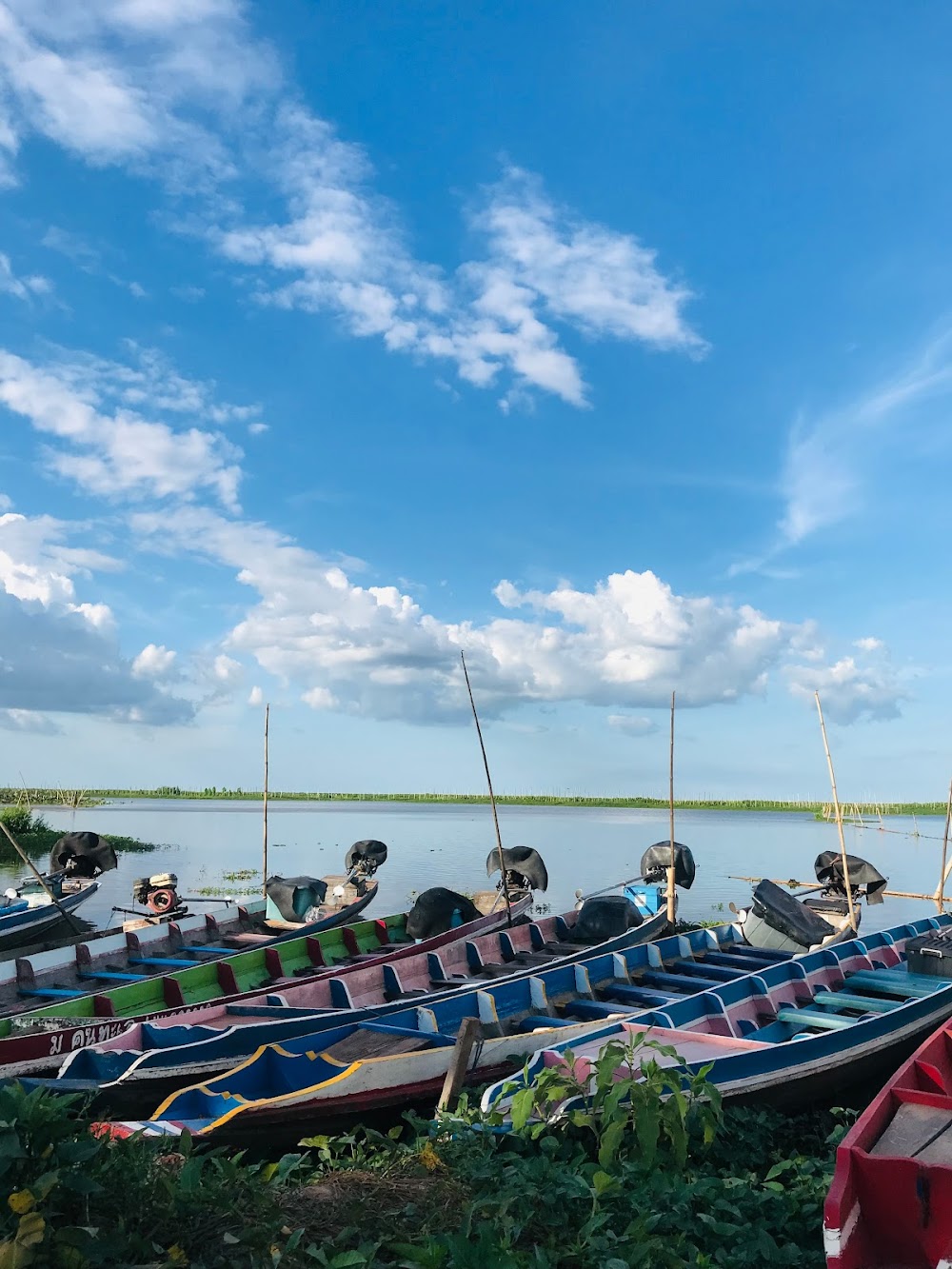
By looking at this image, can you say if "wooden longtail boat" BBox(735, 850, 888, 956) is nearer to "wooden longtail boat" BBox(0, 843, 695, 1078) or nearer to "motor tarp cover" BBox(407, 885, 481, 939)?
"wooden longtail boat" BBox(0, 843, 695, 1078)

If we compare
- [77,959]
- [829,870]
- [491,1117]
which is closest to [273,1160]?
[491,1117]

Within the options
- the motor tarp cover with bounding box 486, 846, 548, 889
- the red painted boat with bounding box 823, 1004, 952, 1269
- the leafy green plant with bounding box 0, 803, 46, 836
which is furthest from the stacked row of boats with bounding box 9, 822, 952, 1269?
the leafy green plant with bounding box 0, 803, 46, 836

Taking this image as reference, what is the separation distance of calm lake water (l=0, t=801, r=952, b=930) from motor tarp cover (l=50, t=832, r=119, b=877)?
234 cm

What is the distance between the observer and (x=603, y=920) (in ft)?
40.6

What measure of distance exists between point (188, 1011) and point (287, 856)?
1291 inches

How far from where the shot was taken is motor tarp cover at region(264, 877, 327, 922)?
1398cm

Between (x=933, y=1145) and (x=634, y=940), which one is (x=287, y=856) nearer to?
(x=634, y=940)

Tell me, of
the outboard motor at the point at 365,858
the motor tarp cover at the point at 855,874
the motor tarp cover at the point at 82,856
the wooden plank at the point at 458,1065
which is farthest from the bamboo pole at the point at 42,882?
the motor tarp cover at the point at 855,874

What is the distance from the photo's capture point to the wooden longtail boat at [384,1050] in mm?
5977

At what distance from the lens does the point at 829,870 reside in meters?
17.5

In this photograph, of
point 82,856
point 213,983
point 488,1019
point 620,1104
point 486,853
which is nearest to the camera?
point 620,1104

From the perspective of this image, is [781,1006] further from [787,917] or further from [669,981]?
Result: [787,917]

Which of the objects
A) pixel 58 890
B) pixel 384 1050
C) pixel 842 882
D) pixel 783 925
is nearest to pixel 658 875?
pixel 842 882

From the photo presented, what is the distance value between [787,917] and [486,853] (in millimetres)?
33163
